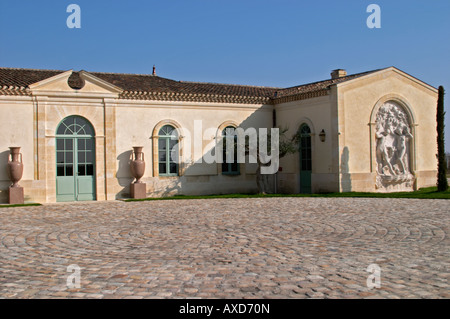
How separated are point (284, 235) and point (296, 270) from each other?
2643mm

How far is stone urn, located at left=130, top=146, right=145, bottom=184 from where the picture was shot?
1712 centimetres

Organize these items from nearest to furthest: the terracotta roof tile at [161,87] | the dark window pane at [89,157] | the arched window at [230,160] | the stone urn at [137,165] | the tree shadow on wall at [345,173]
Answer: the dark window pane at [89,157] → the stone urn at [137,165] → the terracotta roof tile at [161,87] → the tree shadow on wall at [345,173] → the arched window at [230,160]

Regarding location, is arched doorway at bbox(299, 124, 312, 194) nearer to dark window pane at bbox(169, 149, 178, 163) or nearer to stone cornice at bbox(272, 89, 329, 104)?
stone cornice at bbox(272, 89, 329, 104)

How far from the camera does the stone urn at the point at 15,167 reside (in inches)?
607

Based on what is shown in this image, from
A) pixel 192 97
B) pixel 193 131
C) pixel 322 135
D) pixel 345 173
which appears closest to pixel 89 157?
pixel 193 131

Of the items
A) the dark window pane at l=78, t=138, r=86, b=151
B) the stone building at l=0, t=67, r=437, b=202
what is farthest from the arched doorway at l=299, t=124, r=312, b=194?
the dark window pane at l=78, t=138, r=86, b=151

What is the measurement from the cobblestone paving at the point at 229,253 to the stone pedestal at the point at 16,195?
Result: 134 inches

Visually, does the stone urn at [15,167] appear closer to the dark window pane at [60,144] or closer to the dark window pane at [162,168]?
the dark window pane at [60,144]

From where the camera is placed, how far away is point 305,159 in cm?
1938

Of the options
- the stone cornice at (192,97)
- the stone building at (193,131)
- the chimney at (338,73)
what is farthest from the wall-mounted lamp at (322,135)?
the chimney at (338,73)

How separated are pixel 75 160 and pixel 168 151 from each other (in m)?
3.45

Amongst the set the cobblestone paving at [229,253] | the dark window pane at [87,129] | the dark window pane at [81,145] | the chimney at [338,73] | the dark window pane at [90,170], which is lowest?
the cobblestone paving at [229,253]

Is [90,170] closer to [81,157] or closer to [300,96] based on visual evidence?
[81,157]
